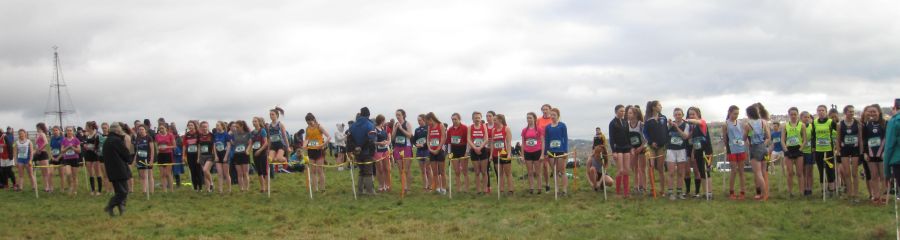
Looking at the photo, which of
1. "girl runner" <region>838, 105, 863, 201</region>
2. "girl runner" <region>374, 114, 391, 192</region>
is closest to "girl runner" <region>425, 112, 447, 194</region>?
"girl runner" <region>374, 114, 391, 192</region>

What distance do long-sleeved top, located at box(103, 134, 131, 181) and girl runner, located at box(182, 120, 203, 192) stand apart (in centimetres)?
410

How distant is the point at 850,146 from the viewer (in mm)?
12641

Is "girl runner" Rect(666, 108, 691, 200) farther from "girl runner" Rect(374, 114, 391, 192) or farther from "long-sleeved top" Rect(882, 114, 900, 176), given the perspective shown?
"girl runner" Rect(374, 114, 391, 192)

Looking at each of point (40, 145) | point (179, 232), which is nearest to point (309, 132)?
point (179, 232)

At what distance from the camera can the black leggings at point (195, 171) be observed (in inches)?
660

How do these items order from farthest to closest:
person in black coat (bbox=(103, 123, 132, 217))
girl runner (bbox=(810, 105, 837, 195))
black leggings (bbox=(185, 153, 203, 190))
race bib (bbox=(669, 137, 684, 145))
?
black leggings (bbox=(185, 153, 203, 190))
race bib (bbox=(669, 137, 684, 145))
girl runner (bbox=(810, 105, 837, 195))
person in black coat (bbox=(103, 123, 132, 217))

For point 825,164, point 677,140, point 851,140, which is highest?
point 677,140

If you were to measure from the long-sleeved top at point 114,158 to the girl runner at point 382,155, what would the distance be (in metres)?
4.83

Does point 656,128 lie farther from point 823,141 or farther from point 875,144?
point 875,144

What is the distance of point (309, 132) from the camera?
15562 mm

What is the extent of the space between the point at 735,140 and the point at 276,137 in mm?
9084

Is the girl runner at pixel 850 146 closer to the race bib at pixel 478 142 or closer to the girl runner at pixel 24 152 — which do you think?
the race bib at pixel 478 142

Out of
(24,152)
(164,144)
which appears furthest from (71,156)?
(164,144)

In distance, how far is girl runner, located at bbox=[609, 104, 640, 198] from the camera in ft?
44.7
